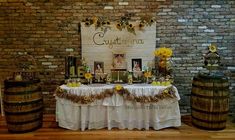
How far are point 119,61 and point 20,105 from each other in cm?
176

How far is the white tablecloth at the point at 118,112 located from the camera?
4047 millimetres

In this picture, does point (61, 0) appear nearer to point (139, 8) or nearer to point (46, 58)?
point (46, 58)

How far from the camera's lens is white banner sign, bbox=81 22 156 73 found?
182 inches

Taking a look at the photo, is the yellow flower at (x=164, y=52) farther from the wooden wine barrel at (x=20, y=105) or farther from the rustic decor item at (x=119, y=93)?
the wooden wine barrel at (x=20, y=105)

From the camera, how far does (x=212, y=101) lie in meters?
3.99

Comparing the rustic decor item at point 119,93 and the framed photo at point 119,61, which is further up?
the framed photo at point 119,61

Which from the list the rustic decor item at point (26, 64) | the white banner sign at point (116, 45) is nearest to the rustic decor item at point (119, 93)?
the white banner sign at point (116, 45)

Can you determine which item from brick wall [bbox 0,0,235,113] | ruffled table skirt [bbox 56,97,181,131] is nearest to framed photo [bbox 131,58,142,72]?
brick wall [bbox 0,0,235,113]

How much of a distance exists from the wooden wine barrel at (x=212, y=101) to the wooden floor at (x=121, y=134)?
0.44ft

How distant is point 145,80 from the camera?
4410 millimetres

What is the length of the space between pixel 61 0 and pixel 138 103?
7.24ft

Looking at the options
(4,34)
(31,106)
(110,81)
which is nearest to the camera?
(31,106)

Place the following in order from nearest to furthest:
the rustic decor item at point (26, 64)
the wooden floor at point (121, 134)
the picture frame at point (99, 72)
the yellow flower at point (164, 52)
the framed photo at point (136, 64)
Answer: the wooden floor at point (121, 134)
the yellow flower at point (164, 52)
the picture frame at point (99, 72)
the framed photo at point (136, 64)
the rustic decor item at point (26, 64)

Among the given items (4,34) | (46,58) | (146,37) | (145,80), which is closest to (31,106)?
(46,58)
